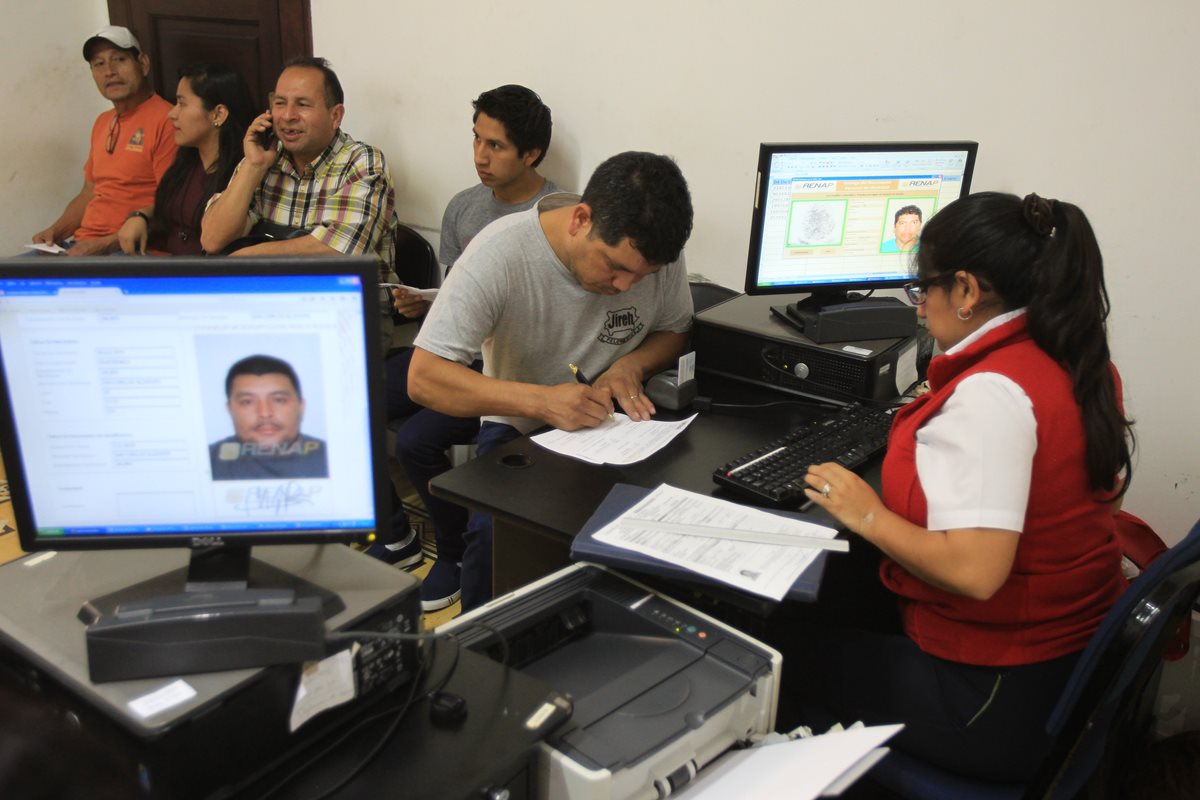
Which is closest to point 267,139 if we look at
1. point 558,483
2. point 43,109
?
point 43,109

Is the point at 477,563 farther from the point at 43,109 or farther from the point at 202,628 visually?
the point at 43,109

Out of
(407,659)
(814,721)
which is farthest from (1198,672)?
(407,659)

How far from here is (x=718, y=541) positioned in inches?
50.4

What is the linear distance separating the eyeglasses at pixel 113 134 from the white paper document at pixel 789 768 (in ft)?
11.7

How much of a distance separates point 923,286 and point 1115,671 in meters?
0.57

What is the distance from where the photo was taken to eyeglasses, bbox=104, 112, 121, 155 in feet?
12.0

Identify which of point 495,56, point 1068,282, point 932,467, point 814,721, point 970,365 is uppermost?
point 495,56

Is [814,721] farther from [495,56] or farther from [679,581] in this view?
[495,56]

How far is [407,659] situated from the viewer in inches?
38.6

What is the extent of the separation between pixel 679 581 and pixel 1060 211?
0.72 meters

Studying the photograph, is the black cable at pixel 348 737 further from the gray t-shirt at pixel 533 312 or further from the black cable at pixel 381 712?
the gray t-shirt at pixel 533 312

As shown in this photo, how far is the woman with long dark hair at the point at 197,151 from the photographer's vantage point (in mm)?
3236

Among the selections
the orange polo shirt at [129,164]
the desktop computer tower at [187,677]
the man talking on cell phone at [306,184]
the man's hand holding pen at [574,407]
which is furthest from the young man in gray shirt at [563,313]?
the orange polo shirt at [129,164]

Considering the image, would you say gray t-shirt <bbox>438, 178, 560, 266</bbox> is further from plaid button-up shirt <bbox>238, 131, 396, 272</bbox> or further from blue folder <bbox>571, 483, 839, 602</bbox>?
blue folder <bbox>571, 483, 839, 602</bbox>
